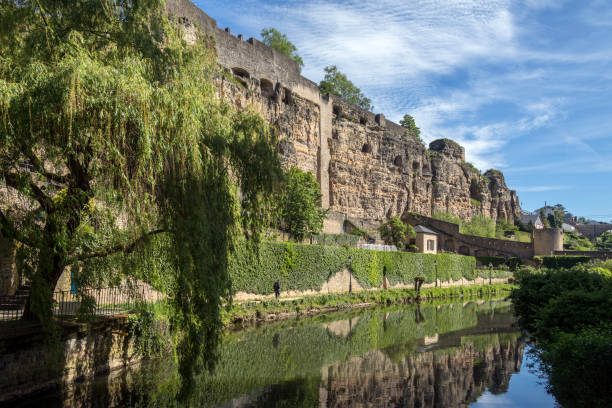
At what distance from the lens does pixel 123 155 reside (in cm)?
728

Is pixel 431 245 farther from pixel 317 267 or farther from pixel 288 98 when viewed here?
pixel 317 267

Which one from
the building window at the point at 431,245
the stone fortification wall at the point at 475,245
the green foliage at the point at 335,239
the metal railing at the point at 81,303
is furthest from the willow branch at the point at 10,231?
the stone fortification wall at the point at 475,245

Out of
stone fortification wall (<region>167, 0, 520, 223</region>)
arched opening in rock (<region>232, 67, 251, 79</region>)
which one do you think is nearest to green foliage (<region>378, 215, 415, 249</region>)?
stone fortification wall (<region>167, 0, 520, 223</region>)

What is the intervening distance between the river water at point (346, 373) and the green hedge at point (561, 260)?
29490 millimetres

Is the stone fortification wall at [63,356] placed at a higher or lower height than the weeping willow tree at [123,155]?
lower

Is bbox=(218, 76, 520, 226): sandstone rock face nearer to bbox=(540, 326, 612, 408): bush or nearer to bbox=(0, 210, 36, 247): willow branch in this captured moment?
bbox=(0, 210, 36, 247): willow branch

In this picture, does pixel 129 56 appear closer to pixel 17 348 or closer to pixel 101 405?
pixel 17 348

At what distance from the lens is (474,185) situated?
61188mm

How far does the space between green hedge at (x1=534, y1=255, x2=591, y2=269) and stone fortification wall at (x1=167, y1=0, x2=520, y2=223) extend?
12.5 meters

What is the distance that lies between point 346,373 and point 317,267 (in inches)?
526

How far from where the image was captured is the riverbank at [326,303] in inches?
711

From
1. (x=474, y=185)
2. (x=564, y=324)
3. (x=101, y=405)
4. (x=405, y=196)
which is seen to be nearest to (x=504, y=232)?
(x=474, y=185)

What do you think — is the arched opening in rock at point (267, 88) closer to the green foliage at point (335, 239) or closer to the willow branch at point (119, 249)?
the green foliage at point (335, 239)

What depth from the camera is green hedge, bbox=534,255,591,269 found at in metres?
43.6
